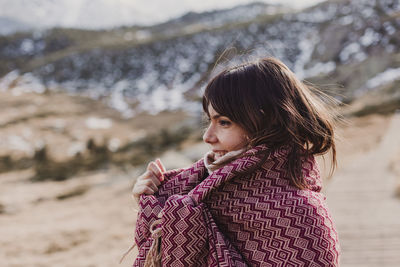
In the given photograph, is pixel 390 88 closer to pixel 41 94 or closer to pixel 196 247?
pixel 196 247

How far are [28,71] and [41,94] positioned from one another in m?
10.8

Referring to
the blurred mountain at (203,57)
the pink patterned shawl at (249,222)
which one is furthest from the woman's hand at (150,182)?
the blurred mountain at (203,57)

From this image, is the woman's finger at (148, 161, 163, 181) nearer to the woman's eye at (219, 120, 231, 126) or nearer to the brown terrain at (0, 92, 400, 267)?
the brown terrain at (0, 92, 400, 267)

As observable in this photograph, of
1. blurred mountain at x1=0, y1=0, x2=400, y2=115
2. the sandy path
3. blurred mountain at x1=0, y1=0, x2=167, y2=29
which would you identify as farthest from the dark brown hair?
blurred mountain at x1=0, y1=0, x2=167, y2=29

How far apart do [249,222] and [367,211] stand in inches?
209

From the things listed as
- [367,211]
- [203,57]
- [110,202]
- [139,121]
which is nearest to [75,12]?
[203,57]

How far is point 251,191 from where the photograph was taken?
1.33 meters

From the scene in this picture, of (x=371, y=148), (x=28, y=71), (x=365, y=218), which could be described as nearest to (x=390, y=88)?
(x=371, y=148)

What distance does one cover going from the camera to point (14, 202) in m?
11.3

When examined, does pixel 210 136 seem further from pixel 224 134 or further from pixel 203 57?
pixel 203 57

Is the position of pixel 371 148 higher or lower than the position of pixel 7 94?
lower

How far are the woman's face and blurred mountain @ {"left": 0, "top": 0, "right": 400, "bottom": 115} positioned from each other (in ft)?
63.2

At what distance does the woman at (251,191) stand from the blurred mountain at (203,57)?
19200mm

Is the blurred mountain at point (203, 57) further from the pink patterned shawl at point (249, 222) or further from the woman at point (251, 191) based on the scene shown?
the pink patterned shawl at point (249, 222)
